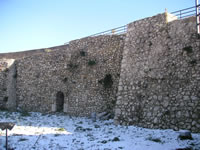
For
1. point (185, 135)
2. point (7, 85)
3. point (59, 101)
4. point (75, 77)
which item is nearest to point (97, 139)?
point (185, 135)

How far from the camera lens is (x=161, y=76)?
11398 millimetres

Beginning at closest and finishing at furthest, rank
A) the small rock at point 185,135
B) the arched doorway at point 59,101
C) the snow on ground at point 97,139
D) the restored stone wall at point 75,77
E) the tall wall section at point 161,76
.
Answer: the snow on ground at point 97,139
the small rock at point 185,135
the tall wall section at point 161,76
the restored stone wall at point 75,77
the arched doorway at point 59,101

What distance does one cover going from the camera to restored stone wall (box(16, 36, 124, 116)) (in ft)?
51.8

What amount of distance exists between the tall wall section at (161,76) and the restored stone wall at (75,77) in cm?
249

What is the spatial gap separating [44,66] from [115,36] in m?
7.76

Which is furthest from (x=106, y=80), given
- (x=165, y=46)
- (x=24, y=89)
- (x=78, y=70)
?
(x=24, y=89)

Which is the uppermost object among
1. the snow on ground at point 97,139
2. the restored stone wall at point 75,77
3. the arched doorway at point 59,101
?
the restored stone wall at point 75,77

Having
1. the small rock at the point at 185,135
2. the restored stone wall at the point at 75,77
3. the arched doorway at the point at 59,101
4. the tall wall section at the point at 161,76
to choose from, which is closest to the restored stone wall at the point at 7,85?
the restored stone wall at the point at 75,77

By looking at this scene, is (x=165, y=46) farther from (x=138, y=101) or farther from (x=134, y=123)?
(x=134, y=123)

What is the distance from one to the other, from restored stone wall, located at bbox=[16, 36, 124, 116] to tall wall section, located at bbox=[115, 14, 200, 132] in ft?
8.17

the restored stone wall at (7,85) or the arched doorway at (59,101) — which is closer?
the arched doorway at (59,101)

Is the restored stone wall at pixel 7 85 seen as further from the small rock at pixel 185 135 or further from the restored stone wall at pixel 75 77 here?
the small rock at pixel 185 135

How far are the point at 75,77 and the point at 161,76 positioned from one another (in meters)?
8.09

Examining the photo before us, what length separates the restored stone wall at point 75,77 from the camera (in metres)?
15.8
